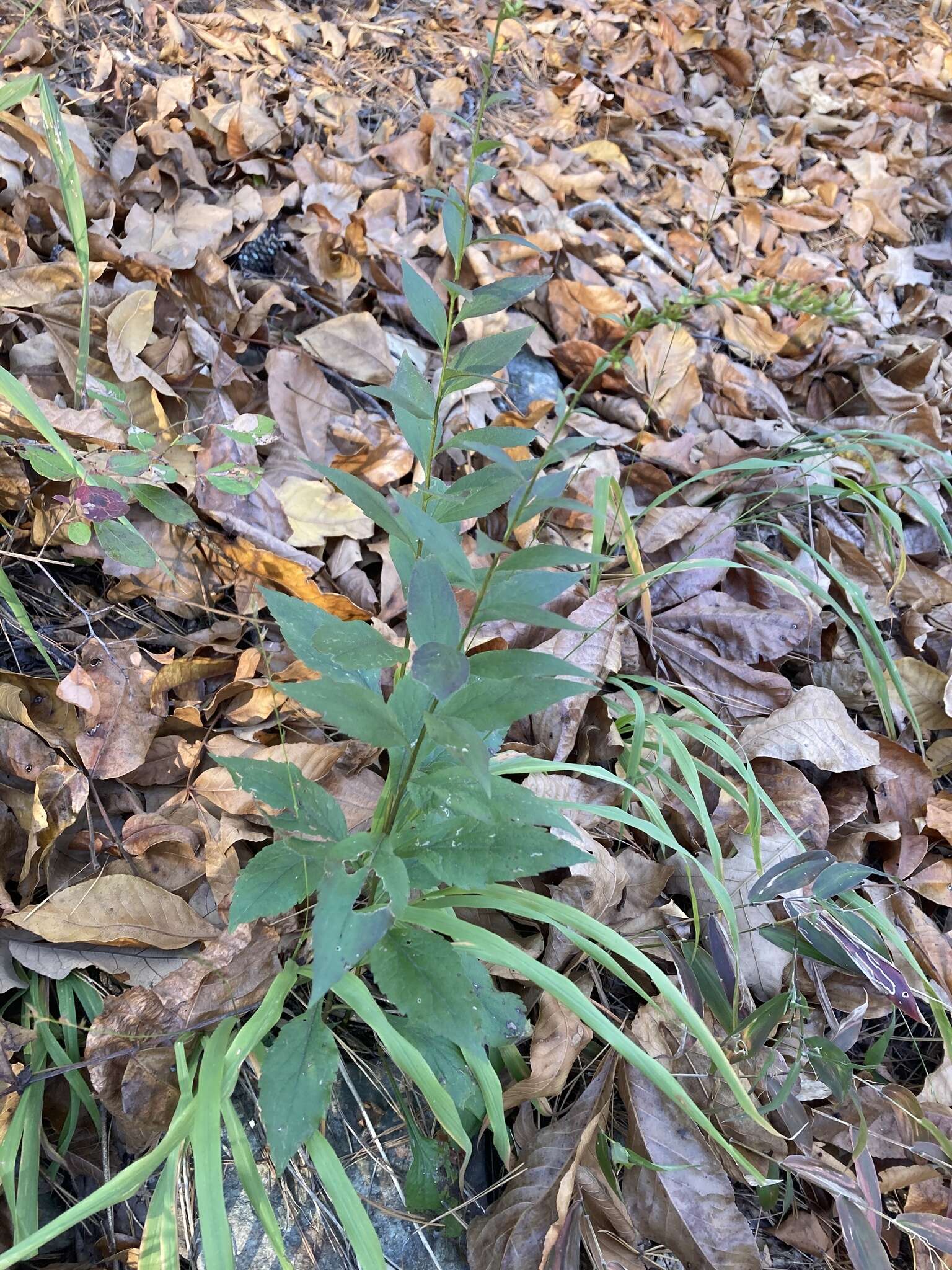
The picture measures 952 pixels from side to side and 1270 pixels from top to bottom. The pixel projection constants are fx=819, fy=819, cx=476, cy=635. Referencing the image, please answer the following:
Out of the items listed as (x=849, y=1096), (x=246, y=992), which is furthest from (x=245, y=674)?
(x=849, y=1096)

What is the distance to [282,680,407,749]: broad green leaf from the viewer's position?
0.82 metres

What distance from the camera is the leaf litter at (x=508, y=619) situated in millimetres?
1114

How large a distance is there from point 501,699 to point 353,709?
15cm

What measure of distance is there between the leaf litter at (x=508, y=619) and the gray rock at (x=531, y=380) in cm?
1

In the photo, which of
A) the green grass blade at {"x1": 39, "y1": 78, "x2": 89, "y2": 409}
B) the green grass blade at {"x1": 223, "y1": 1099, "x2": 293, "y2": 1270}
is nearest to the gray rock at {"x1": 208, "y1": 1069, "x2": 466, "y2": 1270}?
the green grass blade at {"x1": 223, "y1": 1099, "x2": 293, "y2": 1270}

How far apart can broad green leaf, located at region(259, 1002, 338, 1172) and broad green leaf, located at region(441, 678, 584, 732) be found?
41cm

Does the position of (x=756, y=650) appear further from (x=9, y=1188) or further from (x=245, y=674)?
(x=9, y=1188)

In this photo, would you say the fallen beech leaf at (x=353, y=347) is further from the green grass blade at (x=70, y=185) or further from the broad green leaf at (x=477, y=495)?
the broad green leaf at (x=477, y=495)

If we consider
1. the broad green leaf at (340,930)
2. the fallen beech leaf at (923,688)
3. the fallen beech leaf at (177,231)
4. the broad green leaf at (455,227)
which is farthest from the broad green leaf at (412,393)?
the fallen beech leaf at (923,688)

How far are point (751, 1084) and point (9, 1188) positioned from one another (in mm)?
975

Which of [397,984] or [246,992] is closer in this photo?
[397,984]

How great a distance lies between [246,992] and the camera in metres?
1.13

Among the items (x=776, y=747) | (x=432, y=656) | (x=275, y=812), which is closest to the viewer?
(x=432, y=656)

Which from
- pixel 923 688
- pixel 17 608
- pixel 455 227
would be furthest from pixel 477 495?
pixel 923 688
